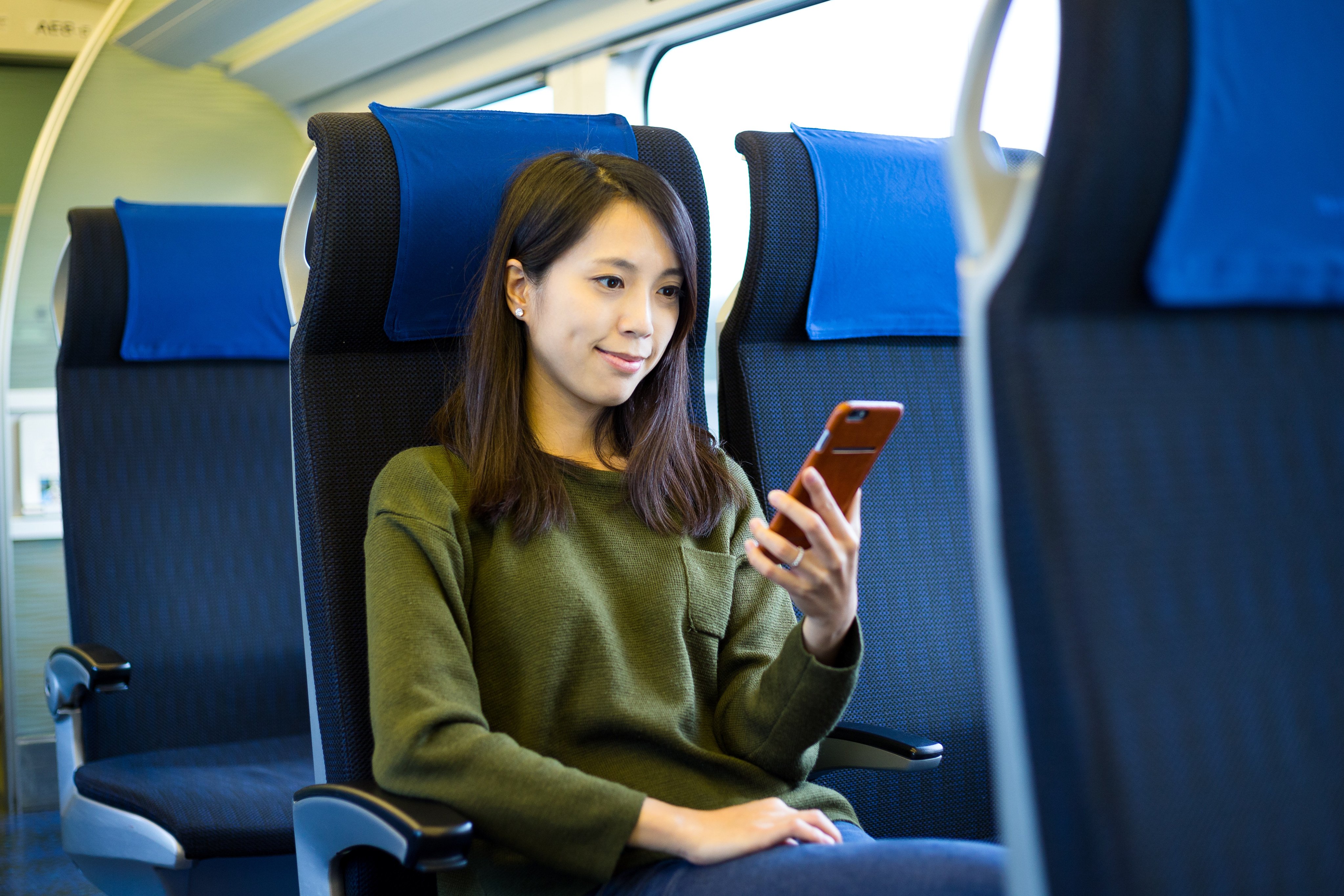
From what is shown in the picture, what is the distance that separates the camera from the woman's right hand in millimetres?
1037

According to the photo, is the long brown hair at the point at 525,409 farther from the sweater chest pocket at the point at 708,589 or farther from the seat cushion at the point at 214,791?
the seat cushion at the point at 214,791

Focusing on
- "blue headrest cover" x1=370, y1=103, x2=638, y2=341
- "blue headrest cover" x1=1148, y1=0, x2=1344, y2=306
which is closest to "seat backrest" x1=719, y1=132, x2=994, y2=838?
"blue headrest cover" x1=370, y1=103, x2=638, y2=341

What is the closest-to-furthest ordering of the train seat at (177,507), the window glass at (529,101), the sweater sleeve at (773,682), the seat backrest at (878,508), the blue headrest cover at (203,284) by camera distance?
the sweater sleeve at (773,682), the seat backrest at (878,508), the train seat at (177,507), the blue headrest cover at (203,284), the window glass at (529,101)

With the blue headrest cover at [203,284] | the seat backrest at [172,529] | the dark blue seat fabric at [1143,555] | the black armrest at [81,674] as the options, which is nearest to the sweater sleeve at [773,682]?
the dark blue seat fabric at [1143,555]

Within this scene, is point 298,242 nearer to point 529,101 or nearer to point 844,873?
point 844,873

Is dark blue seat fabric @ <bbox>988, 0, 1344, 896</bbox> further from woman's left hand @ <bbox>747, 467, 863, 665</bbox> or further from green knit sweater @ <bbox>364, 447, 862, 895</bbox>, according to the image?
green knit sweater @ <bbox>364, 447, 862, 895</bbox>

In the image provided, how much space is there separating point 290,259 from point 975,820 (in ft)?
3.82

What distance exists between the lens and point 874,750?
1.36m

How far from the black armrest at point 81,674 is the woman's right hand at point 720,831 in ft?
3.95

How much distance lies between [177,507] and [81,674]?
1.30 feet

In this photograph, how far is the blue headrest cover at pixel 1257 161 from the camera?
0.65 meters

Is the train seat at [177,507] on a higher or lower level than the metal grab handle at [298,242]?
lower

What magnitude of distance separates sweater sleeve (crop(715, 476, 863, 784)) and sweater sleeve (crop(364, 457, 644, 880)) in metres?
0.24

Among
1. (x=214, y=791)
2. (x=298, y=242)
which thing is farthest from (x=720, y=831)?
(x=214, y=791)
